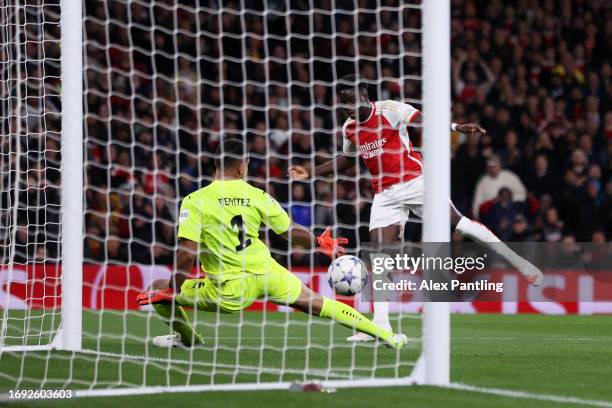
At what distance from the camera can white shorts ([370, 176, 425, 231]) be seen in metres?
9.80

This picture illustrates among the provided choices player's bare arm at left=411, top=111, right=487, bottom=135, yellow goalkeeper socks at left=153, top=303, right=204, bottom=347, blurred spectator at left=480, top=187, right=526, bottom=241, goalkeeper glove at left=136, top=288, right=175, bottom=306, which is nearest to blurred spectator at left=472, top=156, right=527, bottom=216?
blurred spectator at left=480, top=187, right=526, bottom=241

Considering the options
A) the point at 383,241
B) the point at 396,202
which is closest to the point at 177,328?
the point at 383,241

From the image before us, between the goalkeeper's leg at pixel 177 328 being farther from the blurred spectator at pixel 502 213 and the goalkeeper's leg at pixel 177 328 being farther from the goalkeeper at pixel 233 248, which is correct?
the blurred spectator at pixel 502 213

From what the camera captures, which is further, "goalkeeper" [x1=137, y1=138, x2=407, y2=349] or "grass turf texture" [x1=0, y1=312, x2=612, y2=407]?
"goalkeeper" [x1=137, y1=138, x2=407, y2=349]

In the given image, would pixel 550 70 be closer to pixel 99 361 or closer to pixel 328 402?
pixel 99 361

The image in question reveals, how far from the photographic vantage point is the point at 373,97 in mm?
17875

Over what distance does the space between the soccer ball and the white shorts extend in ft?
3.34

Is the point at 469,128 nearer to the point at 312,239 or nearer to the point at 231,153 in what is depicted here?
→ the point at 312,239

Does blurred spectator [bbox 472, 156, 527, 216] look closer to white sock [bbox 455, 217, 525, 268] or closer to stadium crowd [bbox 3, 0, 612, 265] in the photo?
stadium crowd [bbox 3, 0, 612, 265]

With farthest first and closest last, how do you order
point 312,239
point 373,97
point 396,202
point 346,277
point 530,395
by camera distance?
point 373,97
point 396,202
point 346,277
point 312,239
point 530,395

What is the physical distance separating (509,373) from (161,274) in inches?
293

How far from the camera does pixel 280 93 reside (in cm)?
1584

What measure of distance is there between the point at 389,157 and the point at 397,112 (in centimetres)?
61

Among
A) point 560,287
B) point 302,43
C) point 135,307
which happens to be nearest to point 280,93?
point 302,43
